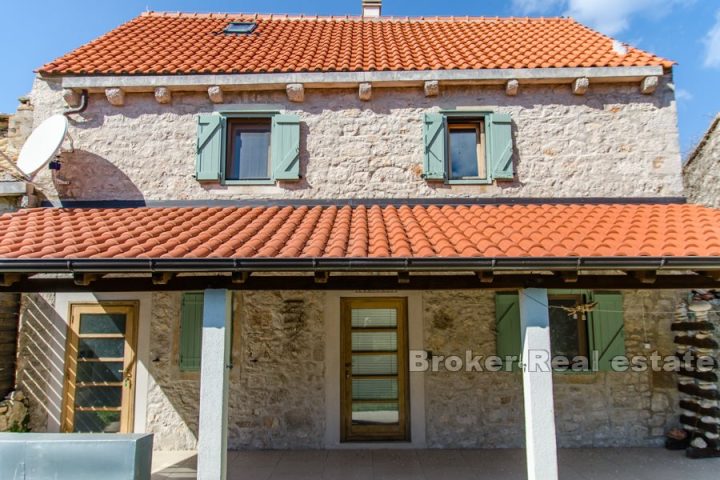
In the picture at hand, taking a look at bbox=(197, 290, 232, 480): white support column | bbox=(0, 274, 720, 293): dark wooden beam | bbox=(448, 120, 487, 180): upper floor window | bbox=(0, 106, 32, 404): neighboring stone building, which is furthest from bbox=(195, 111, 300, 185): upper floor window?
bbox=(197, 290, 232, 480): white support column

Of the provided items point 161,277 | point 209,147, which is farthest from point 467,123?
point 161,277

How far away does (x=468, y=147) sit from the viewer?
7961 mm

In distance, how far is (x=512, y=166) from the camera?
25.0 ft

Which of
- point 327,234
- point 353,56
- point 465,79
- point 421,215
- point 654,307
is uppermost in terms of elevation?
point 353,56

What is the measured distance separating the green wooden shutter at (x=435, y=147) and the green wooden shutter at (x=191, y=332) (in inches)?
166

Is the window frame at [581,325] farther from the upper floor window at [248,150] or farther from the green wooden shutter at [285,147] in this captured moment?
the upper floor window at [248,150]

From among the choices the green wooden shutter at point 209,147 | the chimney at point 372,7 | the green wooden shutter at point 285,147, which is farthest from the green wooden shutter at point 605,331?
the chimney at point 372,7

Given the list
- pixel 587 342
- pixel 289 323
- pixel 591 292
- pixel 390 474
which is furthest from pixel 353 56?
pixel 390 474

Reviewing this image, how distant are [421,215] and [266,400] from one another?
3.64 metres

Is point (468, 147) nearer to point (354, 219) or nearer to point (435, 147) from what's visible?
point (435, 147)

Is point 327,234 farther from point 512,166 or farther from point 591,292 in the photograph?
point 591,292

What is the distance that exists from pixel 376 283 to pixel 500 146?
4.02m

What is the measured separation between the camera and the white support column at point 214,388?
4.42 metres

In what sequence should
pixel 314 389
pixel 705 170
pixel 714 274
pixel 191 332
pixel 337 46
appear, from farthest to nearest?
pixel 705 170 → pixel 337 46 → pixel 191 332 → pixel 314 389 → pixel 714 274
